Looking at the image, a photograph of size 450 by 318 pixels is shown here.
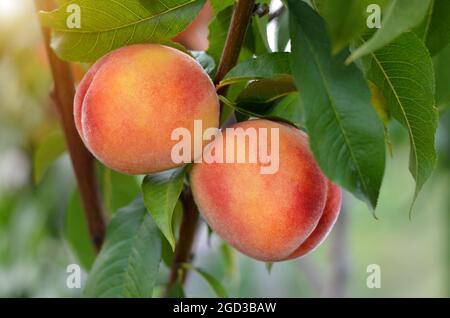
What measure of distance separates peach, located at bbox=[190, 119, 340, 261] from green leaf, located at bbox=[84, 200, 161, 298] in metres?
0.14

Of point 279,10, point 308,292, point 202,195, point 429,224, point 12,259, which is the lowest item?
point 429,224

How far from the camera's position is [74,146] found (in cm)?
78

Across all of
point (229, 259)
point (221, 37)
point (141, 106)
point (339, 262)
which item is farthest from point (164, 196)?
A: point (339, 262)

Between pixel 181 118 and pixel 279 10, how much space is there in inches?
11.7

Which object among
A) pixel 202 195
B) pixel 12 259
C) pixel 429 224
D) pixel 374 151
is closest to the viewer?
pixel 374 151

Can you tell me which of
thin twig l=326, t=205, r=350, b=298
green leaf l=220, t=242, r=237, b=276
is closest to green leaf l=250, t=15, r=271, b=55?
green leaf l=220, t=242, r=237, b=276

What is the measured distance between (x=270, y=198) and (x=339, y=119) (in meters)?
0.10

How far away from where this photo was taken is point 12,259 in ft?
4.42

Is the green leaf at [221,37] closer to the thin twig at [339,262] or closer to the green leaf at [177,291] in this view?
the green leaf at [177,291]

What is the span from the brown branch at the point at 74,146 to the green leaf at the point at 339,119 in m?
0.36

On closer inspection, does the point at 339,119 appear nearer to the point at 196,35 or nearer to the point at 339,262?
the point at 196,35

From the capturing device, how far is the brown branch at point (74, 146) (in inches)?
29.8
